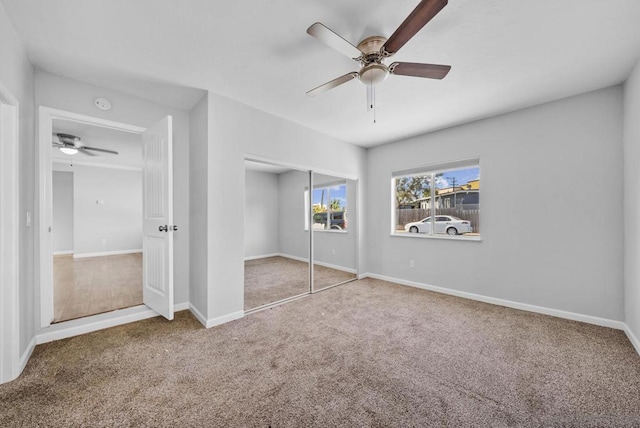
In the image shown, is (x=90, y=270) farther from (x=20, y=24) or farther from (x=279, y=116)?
(x=279, y=116)

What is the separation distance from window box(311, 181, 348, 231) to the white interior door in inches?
102

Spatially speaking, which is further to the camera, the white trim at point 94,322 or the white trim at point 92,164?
the white trim at point 92,164

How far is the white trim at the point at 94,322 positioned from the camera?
2287mm

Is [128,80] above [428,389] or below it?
above

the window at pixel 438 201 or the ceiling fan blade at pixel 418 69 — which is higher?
the ceiling fan blade at pixel 418 69

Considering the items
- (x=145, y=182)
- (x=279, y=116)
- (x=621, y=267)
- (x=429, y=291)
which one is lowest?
(x=429, y=291)

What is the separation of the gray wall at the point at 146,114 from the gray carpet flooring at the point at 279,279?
969 mm

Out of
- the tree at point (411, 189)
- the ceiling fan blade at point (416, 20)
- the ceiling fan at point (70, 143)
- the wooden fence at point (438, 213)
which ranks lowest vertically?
the wooden fence at point (438, 213)

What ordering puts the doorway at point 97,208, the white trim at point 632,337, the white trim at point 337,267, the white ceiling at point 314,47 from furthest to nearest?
the white trim at point 337,267 < the doorway at point 97,208 < the white trim at point 632,337 < the white ceiling at point 314,47

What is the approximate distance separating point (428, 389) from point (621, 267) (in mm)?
2597

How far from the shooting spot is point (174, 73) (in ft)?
7.59

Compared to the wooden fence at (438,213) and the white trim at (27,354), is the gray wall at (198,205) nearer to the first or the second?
the white trim at (27,354)

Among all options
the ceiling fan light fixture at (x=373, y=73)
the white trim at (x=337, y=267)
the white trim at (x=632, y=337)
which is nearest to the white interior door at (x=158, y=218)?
the ceiling fan light fixture at (x=373, y=73)

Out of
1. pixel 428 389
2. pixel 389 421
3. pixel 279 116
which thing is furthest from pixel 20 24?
pixel 428 389
